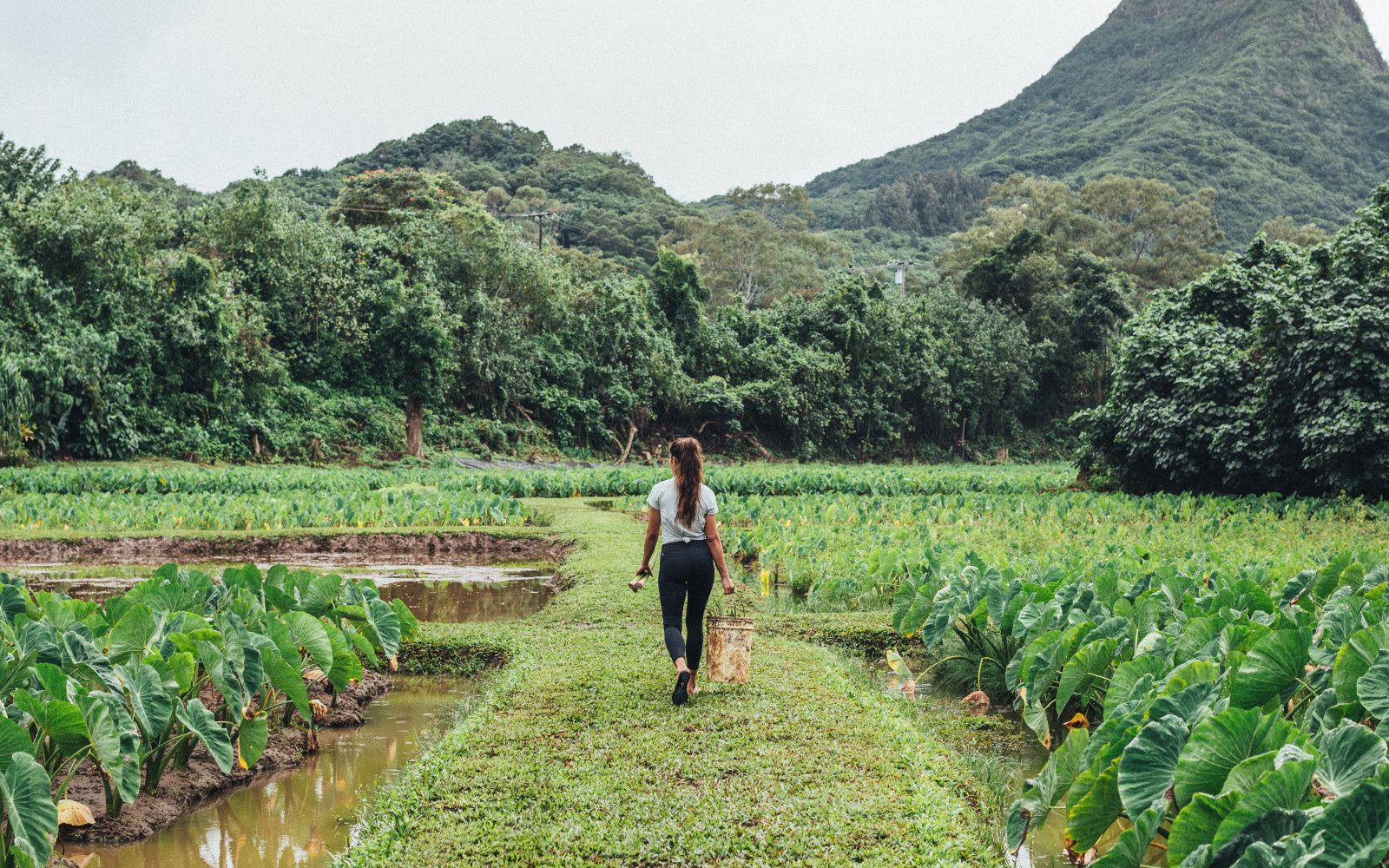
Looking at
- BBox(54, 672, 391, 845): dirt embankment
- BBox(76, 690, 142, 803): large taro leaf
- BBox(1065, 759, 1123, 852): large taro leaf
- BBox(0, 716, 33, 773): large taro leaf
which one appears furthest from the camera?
BBox(54, 672, 391, 845): dirt embankment

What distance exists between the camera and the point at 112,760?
10.2 feet

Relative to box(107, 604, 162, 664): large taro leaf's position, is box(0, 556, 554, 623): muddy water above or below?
below

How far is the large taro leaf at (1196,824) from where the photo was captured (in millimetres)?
2154

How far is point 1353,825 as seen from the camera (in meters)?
1.86

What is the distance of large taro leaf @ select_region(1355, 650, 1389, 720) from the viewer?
264 cm

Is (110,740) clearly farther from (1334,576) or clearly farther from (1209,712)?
(1334,576)

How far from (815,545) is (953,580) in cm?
435

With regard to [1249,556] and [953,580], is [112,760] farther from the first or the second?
[1249,556]

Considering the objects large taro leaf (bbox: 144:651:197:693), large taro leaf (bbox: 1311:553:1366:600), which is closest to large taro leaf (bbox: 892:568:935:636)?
large taro leaf (bbox: 1311:553:1366:600)

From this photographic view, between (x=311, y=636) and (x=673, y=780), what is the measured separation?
1959 millimetres

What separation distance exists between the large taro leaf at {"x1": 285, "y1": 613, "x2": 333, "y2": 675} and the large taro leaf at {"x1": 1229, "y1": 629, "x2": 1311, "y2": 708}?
12.9 feet

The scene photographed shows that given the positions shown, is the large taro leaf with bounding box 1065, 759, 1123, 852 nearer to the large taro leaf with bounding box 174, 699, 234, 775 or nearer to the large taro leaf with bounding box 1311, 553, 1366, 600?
the large taro leaf with bounding box 174, 699, 234, 775

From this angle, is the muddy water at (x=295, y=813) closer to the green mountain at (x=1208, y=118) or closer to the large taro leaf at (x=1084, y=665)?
the large taro leaf at (x=1084, y=665)

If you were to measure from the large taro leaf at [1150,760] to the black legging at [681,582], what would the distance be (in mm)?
2813
